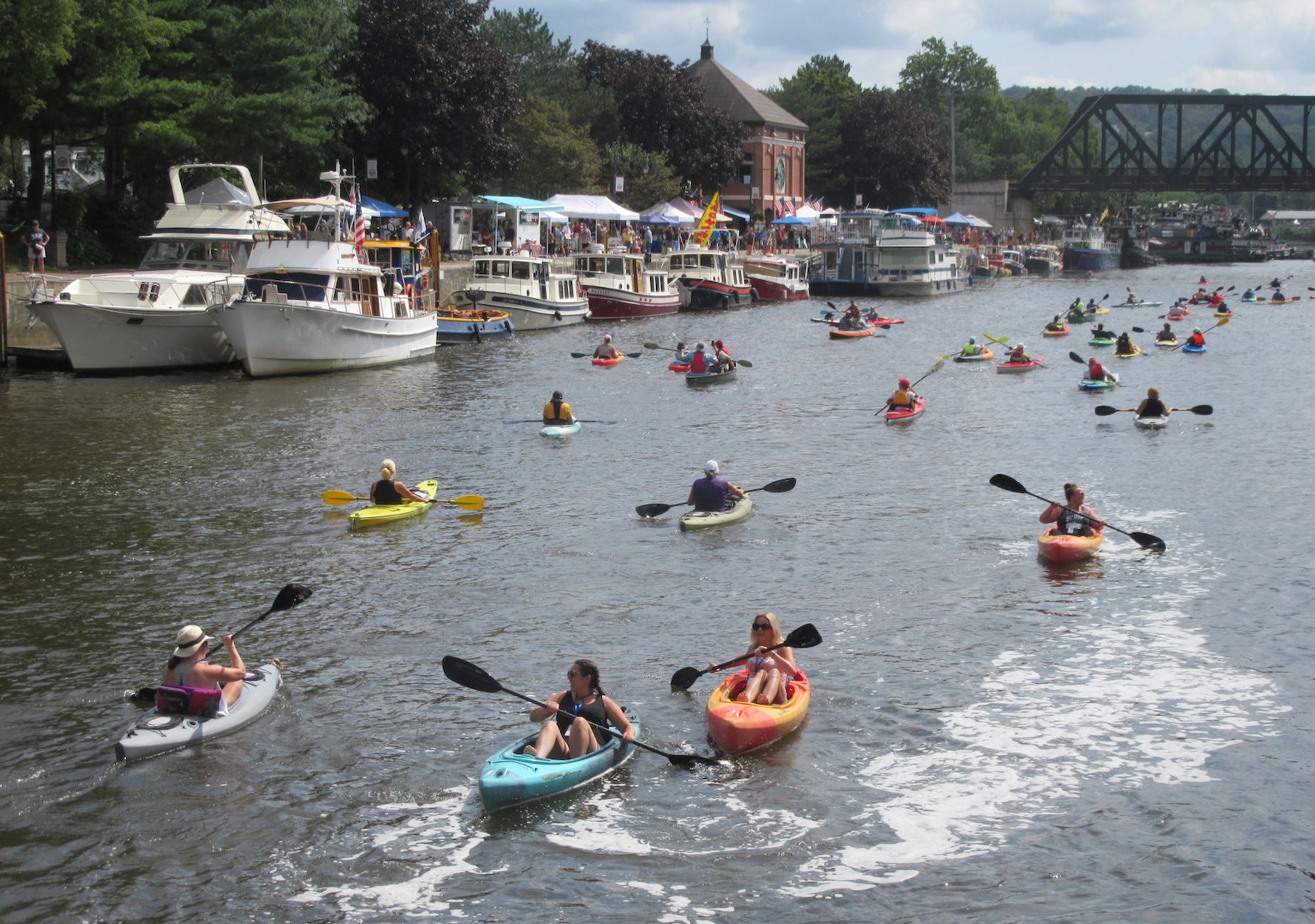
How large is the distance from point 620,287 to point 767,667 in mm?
47130

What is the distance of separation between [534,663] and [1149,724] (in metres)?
6.47

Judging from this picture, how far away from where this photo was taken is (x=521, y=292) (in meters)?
52.1

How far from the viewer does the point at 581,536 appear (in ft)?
68.9

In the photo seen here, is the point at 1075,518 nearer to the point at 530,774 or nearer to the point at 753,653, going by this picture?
the point at 753,653

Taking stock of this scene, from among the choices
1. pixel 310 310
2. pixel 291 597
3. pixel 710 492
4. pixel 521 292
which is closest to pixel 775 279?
pixel 521 292

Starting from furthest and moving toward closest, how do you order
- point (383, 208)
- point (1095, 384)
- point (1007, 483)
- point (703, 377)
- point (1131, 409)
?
1. point (383, 208)
2. point (703, 377)
3. point (1095, 384)
4. point (1131, 409)
5. point (1007, 483)

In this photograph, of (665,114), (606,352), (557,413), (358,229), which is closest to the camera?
(557,413)

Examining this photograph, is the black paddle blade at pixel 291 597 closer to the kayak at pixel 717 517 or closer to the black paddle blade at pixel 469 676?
the black paddle blade at pixel 469 676

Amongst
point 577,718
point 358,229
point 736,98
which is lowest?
point 577,718

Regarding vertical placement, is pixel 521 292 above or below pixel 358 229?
below

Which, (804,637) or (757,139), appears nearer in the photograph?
(804,637)

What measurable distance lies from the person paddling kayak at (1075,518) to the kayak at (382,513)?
32.0 ft

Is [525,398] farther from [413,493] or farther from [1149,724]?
[1149,724]

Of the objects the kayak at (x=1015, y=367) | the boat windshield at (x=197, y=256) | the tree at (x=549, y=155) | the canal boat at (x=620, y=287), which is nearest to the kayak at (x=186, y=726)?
the boat windshield at (x=197, y=256)
